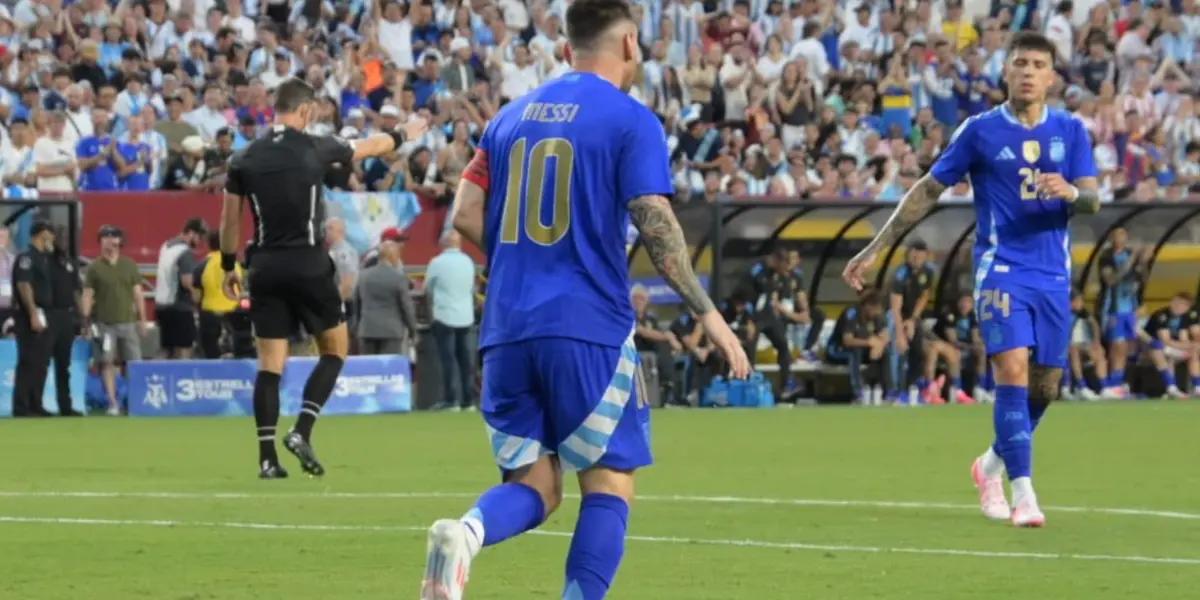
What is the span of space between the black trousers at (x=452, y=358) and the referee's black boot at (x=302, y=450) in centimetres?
1258

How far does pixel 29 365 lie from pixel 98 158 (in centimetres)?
290

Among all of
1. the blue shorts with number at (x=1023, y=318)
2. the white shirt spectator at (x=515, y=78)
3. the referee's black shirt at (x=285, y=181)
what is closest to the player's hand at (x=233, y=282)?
the referee's black shirt at (x=285, y=181)

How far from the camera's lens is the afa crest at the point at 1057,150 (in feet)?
41.0

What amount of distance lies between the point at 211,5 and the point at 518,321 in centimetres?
2568

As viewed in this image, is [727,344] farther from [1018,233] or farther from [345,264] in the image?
[345,264]

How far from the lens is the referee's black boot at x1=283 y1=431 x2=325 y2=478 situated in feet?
49.5

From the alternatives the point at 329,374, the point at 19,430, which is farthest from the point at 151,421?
the point at 329,374

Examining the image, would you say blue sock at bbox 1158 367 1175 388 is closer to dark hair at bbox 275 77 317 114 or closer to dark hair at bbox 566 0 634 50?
dark hair at bbox 275 77 317 114

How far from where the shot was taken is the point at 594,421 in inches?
291

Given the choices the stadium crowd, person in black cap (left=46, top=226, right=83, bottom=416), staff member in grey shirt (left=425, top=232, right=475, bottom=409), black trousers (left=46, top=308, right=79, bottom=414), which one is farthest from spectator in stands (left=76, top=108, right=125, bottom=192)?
staff member in grey shirt (left=425, top=232, right=475, bottom=409)

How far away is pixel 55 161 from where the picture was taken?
27.4 meters

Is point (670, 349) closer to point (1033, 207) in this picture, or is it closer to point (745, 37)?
point (745, 37)

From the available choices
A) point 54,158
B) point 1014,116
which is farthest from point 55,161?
point 1014,116

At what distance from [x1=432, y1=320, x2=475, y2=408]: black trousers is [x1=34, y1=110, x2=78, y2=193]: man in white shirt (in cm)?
443
